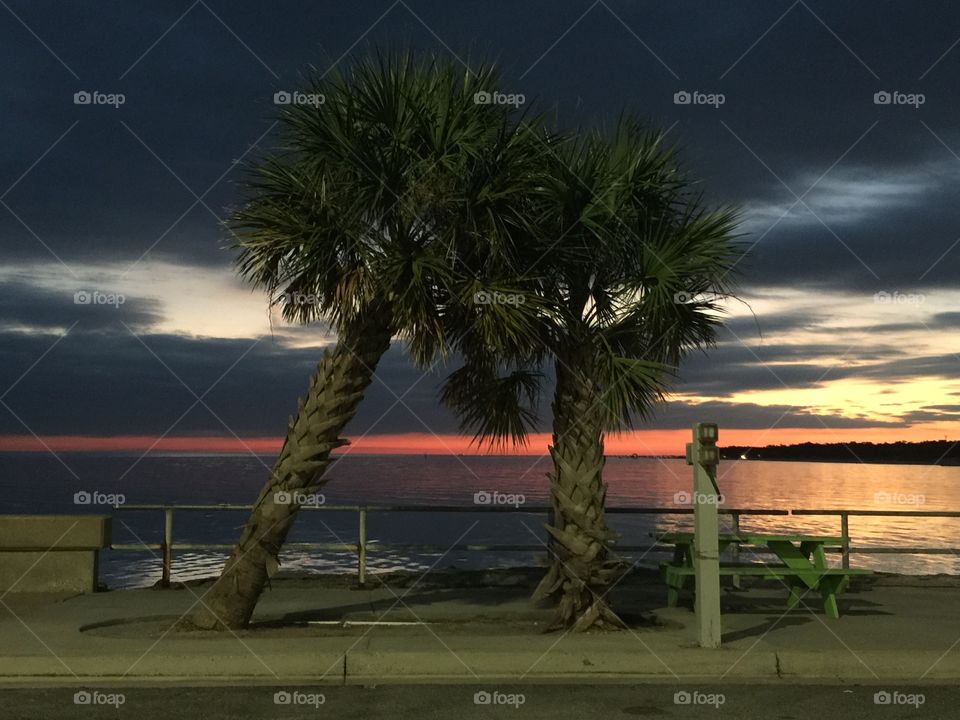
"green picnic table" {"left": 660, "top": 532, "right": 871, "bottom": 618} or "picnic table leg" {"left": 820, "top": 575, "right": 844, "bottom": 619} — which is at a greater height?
"green picnic table" {"left": 660, "top": 532, "right": 871, "bottom": 618}

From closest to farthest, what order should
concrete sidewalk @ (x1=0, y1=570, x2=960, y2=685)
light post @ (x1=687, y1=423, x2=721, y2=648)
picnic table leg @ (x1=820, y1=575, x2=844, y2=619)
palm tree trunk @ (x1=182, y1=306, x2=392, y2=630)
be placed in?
concrete sidewalk @ (x1=0, y1=570, x2=960, y2=685) → light post @ (x1=687, y1=423, x2=721, y2=648) → palm tree trunk @ (x1=182, y1=306, x2=392, y2=630) → picnic table leg @ (x1=820, y1=575, x2=844, y2=619)

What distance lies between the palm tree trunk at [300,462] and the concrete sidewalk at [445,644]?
16.9 inches

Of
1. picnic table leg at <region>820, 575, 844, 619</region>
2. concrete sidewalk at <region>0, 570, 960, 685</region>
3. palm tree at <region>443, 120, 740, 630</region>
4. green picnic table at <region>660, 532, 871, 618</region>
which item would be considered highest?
palm tree at <region>443, 120, 740, 630</region>

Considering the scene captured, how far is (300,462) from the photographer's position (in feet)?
36.4

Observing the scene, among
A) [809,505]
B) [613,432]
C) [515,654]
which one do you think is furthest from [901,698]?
[809,505]

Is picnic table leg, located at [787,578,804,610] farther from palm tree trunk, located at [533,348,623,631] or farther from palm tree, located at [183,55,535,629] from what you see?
palm tree, located at [183,55,535,629]

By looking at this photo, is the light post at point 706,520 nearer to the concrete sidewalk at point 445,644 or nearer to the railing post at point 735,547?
the concrete sidewalk at point 445,644

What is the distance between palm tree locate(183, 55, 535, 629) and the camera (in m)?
10.7

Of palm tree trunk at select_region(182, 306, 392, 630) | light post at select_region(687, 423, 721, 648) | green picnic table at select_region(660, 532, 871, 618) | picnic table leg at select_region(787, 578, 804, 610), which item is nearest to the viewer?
light post at select_region(687, 423, 721, 648)

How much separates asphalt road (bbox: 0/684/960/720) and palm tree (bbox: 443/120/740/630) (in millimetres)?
2546

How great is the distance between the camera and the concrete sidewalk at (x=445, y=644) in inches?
364

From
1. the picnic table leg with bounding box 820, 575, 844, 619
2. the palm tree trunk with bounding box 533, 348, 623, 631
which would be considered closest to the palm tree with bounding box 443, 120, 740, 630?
the palm tree trunk with bounding box 533, 348, 623, 631

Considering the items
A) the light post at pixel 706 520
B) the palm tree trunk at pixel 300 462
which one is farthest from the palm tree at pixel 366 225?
the light post at pixel 706 520

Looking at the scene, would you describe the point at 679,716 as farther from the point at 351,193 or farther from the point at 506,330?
the point at 351,193
